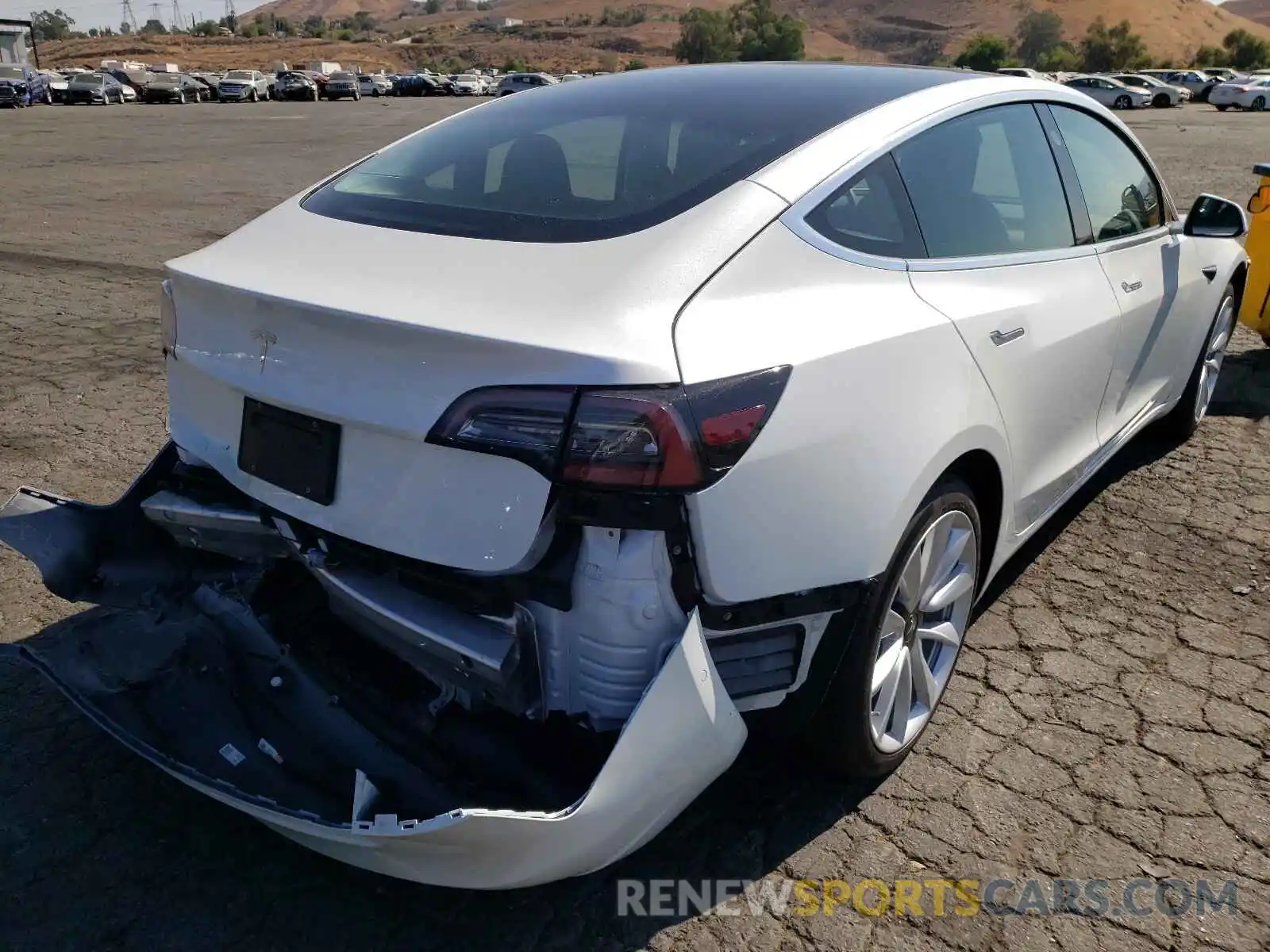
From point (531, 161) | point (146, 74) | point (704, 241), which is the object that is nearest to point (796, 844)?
point (704, 241)

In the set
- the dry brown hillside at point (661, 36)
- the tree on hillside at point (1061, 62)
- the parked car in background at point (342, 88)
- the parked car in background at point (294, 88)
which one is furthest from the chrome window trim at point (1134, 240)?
the dry brown hillside at point (661, 36)

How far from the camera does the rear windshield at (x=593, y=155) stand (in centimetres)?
239

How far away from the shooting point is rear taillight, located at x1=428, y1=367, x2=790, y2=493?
6.13ft

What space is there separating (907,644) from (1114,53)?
301 ft

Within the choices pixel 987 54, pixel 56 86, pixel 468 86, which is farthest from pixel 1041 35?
pixel 56 86

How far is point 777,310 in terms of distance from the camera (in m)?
2.14

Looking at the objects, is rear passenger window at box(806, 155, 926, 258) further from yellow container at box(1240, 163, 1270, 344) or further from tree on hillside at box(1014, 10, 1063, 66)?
tree on hillside at box(1014, 10, 1063, 66)

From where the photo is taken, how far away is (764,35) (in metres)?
91.4

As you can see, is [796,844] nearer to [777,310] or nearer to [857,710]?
[857,710]

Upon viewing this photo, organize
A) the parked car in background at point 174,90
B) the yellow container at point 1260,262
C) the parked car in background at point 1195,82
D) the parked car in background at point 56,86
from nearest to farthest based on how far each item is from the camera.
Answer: the yellow container at point 1260,262, the parked car in background at point 56,86, the parked car in background at point 174,90, the parked car in background at point 1195,82

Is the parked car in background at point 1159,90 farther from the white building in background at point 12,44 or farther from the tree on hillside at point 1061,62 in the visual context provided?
the white building in background at point 12,44

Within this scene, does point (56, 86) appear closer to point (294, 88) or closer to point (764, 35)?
point (294, 88)

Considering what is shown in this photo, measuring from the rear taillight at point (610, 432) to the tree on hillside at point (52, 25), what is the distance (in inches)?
5363

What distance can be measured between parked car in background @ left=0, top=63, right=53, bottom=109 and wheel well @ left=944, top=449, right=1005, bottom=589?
46.8m
